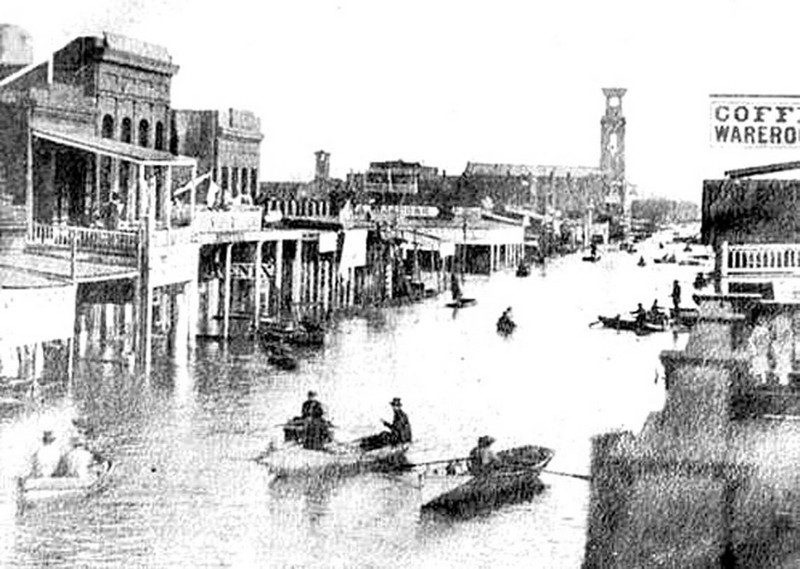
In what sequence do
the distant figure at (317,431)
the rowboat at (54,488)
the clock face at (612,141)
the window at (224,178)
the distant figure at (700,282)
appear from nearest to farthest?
1. the rowboat at (54,488)
2. the clock face at (612,141)
3. the distant figure at (317,431)
4. the window at (224,178)
5. the distant figure at (700,282)

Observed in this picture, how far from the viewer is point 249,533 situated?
18.4 ft

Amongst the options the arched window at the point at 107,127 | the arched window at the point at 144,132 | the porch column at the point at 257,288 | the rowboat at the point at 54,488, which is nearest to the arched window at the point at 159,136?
the arched window at the point at 144,132

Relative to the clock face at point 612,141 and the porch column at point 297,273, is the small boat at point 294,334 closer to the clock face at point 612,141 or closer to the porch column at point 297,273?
the porch column at point 297,273

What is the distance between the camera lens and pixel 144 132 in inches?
443

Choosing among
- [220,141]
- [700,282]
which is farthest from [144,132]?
[700,282]

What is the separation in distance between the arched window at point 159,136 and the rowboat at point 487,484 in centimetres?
563

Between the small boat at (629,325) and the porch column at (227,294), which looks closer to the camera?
the porch column at (227,294)

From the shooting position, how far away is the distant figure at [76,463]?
5945 millimetres

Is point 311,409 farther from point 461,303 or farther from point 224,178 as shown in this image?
point 461,303

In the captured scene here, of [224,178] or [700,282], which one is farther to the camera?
[700,282]

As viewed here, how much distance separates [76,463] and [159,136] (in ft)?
19.7

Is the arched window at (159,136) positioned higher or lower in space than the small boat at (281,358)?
higher

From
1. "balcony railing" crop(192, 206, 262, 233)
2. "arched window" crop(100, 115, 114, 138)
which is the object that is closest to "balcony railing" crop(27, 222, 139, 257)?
"balcony railing" crop(192, 206, 262, 233)

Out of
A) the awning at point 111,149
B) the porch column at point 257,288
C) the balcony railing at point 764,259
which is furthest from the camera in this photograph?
the porch column at point 257,288
